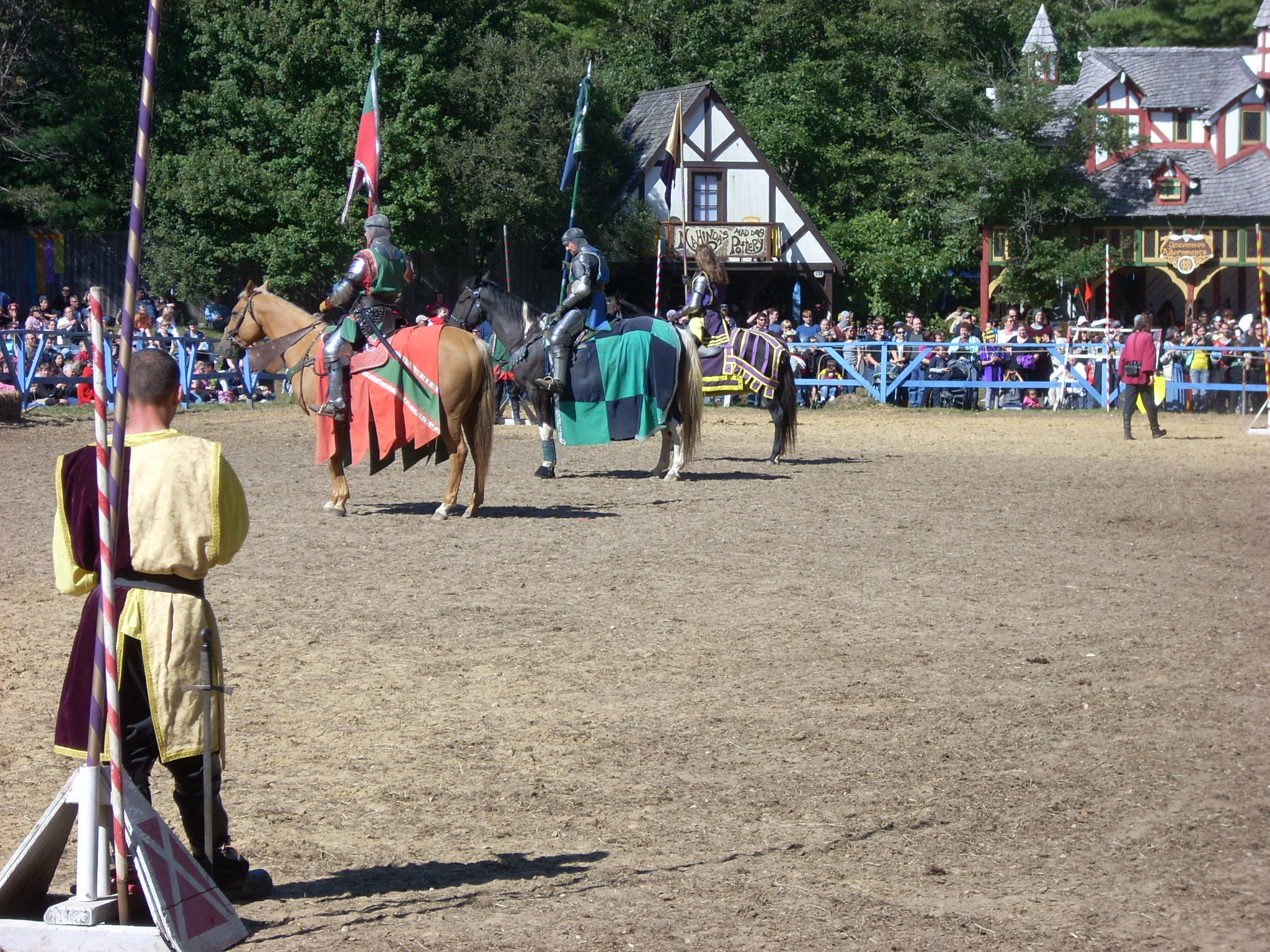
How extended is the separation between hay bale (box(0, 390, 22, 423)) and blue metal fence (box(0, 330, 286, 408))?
0.81m

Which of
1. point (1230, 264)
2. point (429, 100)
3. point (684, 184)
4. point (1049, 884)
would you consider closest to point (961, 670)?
point (1049, 884)

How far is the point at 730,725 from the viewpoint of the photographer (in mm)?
6574

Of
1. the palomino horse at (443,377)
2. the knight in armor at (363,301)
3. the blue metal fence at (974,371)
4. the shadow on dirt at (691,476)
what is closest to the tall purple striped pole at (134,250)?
the palomino horse at (443,377)

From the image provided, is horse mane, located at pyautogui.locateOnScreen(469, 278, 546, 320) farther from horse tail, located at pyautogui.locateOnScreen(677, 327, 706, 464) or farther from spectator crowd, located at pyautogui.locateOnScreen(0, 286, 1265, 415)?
spectator crowd, located at pyautogui.locateOnScreen(0, 286, 1265, 415)

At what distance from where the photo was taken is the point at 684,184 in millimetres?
36531

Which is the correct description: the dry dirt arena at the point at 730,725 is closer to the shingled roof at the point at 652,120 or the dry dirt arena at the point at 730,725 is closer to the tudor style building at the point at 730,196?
the tudor style building at the point at 730,196

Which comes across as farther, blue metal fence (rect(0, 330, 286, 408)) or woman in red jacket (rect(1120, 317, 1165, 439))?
blue metal fence (rect(0, 330, 286, 408))

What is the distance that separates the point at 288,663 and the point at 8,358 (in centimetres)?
1726

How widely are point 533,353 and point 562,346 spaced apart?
18.8 inches

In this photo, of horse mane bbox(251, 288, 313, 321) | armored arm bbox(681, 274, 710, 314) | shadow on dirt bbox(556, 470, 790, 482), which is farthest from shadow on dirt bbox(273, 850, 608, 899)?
armored arm bbox(681, 274, 710, 314)

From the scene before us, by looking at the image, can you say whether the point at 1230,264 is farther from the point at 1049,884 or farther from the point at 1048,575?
the point at 1049,884

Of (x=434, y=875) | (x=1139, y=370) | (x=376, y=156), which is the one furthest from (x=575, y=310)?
(x=434, y=875)

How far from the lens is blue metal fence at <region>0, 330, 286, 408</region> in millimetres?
22750

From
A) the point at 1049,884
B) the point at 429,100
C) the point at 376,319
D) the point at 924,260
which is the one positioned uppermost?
the point at 429,100
